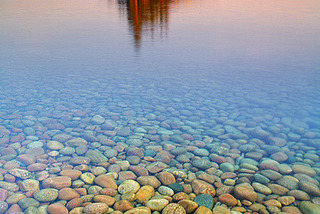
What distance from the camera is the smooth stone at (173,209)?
387 cm

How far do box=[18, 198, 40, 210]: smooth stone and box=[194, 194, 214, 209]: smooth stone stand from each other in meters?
2.24

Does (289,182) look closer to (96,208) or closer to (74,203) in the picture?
(96,208)

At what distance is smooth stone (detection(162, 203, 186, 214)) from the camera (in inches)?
152

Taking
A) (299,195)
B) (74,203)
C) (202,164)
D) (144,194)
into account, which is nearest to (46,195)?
(74,203)

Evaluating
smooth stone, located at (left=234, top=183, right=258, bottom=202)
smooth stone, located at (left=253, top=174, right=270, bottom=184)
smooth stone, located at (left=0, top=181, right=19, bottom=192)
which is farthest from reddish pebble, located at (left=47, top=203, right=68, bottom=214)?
smooth stone, located at (left=253, top=174, right=270, bottom=184)

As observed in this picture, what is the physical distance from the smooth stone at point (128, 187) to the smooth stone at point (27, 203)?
1169 millimetres

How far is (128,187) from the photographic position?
4430 mm

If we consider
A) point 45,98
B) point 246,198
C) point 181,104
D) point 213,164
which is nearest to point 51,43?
point 45,98

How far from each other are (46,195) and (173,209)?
6.01 ft

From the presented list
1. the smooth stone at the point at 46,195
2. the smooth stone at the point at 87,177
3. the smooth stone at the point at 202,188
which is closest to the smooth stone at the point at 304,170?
the smooth stone at the point at 202,188

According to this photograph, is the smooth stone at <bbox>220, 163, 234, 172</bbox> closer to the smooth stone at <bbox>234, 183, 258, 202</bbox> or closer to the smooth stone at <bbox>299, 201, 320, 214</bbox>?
the smooth stone at <bbox>234, 183, 258, 202</bbox>

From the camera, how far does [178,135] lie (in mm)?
6180

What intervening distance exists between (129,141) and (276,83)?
556 centimetres

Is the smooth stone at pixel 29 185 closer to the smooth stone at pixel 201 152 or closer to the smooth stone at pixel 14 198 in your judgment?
the smooth stone at pixel 14 198
